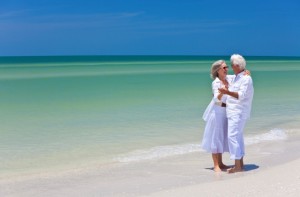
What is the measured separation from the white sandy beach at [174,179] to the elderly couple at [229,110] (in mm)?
323

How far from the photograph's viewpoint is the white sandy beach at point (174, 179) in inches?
233

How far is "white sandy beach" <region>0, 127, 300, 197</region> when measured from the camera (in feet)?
19.4

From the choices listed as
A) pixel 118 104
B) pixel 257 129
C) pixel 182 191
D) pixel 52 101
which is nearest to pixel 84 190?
pixel 182 191

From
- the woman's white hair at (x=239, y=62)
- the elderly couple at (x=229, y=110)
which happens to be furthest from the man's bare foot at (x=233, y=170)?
the woman's white hair at (x=239, y=62)

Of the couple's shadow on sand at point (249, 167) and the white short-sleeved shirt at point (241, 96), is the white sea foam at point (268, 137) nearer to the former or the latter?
the couple's shadow on sand at point (249, 167)

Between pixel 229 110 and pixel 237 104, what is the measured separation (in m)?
0.15

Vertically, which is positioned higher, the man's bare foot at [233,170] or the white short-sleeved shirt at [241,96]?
the white short-sleeved shirt at [241,96]

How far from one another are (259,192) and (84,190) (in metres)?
2.10

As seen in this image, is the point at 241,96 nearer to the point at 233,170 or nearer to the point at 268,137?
the point at 233,170

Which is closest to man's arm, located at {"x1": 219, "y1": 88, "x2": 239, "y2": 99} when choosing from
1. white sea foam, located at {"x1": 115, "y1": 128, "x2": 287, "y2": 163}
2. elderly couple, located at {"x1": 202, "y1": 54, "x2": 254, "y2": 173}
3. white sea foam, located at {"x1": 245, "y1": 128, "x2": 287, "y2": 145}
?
elderly couple, located at {"x1": 202, "y1": 54, "x2": 254, "y2": 173}

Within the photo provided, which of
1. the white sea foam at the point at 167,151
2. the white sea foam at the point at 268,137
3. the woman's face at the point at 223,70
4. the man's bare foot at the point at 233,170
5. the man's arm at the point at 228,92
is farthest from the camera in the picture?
the white sea foam at the point at 268,137

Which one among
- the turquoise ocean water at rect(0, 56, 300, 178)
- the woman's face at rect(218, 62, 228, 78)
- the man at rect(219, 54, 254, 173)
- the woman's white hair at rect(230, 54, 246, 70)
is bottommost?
the turquoise ocean water at rect(0, 56, 300, 178)

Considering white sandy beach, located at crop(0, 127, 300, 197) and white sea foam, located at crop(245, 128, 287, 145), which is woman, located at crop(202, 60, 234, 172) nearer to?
white sandy beach, located at crop(0, 127, 300, 197)

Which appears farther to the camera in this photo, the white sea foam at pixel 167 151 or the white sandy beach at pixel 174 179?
the white sea foam at pixel 167 151
